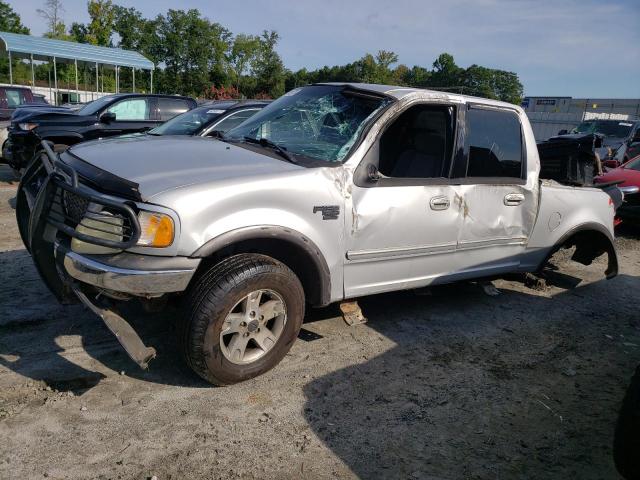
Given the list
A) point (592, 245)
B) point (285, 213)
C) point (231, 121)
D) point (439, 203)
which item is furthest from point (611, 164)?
point (285, 213)

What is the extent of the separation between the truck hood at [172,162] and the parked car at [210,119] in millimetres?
3263

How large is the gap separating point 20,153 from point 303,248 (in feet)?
25.4

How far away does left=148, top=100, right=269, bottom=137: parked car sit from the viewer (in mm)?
6848

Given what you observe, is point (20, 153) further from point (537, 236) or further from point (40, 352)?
point (537, 236)

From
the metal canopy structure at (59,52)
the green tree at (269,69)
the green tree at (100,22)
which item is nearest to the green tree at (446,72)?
the green tree at (269,69)

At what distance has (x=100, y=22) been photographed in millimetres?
45156

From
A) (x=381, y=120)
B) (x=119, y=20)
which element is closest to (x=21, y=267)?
(x=381, y=120)

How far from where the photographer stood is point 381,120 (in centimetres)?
353

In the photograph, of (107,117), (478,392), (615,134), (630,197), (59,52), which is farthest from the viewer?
(59,52)

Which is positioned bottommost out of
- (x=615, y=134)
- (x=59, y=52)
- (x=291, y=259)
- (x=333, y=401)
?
(x=333, y=401)

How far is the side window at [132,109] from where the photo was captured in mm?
9758

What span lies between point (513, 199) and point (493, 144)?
50 cm

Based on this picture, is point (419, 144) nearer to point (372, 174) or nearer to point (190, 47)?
point (372, 174)

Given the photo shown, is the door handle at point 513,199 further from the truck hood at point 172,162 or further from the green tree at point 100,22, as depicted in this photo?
the green tree at point 100,22
